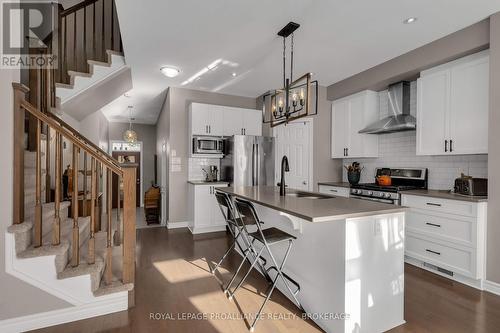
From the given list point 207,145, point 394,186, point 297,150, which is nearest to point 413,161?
point 394,186

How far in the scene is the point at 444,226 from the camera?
9.25 ft

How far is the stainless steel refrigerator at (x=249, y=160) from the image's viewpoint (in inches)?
186

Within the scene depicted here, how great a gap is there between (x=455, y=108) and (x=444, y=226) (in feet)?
4.62

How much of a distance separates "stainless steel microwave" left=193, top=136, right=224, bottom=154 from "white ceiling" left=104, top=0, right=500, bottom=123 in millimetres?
1236

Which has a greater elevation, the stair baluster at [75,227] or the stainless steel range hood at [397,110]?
the stainless steel range hood at [397,110]

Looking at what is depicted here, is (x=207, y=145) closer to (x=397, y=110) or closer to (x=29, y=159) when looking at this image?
(x=29, y=159)

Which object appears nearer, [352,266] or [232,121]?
[352,266]

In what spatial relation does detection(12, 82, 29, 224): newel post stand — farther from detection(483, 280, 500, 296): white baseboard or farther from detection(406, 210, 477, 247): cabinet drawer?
detection(483, 280, 500, 296): white baseboard

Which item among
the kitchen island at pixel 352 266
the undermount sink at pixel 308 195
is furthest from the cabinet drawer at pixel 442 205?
the undermount sink at pixel 308 195

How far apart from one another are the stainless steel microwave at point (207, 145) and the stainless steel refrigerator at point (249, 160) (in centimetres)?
14

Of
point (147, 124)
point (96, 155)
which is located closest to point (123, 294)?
point (96, 155)

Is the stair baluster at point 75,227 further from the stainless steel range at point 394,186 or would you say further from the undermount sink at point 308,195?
the stainless steel range at point 394,186

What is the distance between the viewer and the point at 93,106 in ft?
14.9

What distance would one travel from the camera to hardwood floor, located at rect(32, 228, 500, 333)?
1.95 meters
